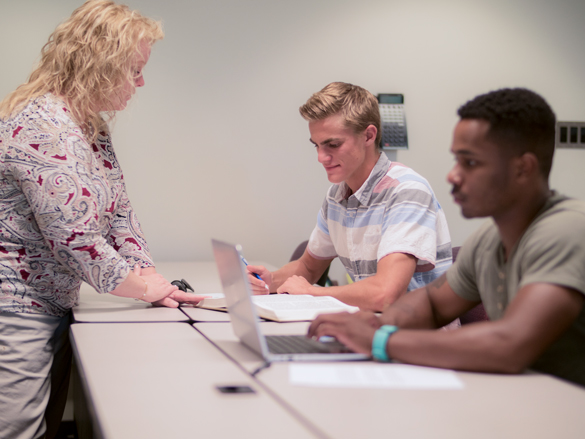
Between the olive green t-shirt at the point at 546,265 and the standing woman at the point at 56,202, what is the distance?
3.26 ft

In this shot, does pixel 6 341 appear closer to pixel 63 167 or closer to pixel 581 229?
pixel 63 167

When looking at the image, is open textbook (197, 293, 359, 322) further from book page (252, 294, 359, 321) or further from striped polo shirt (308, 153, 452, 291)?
striped polo shirt (308, 153, 452, 291)

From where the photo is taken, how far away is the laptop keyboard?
41.3 inches

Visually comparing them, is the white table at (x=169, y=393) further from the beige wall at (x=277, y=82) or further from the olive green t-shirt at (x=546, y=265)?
the beige wall at (x=277, y=82)

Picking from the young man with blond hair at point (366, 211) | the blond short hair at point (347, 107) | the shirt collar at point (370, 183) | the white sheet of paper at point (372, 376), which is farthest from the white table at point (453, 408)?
the blond short hair at point (347, 107)

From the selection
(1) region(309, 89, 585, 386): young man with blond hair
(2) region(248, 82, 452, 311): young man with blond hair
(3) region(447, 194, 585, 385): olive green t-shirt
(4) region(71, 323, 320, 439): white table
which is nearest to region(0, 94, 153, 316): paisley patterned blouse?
(4) region(71, 323, 320, 439): white table

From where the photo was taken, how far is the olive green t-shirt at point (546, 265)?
90cm

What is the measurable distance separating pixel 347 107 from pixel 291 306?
2.65 feet

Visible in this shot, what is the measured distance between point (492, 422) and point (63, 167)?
119 cm

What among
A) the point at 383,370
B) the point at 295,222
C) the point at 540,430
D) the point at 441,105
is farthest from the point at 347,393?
the point at 441,105

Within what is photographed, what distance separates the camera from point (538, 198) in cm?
100

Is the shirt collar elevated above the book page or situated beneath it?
elevated above

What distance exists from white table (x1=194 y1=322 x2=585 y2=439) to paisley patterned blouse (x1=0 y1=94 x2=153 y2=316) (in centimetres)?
73

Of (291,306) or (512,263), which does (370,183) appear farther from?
(512,263)
